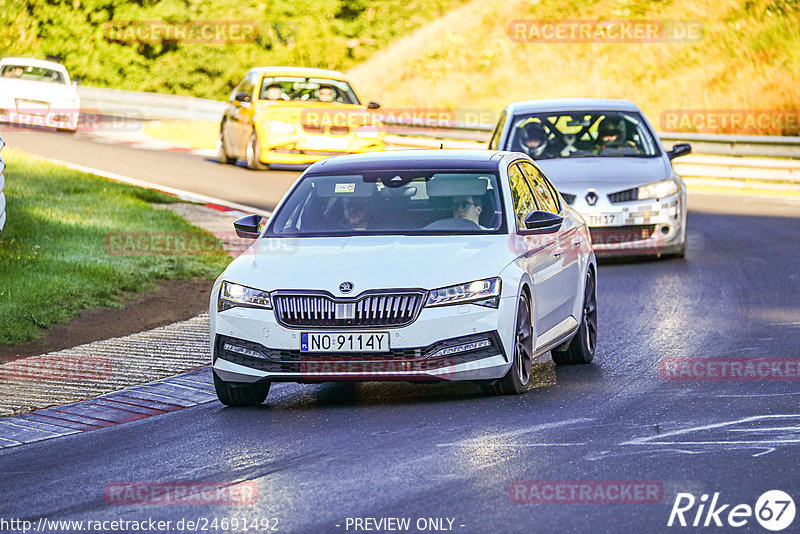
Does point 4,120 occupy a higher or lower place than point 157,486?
lower

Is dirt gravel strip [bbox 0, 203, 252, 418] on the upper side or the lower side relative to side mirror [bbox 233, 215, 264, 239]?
lower

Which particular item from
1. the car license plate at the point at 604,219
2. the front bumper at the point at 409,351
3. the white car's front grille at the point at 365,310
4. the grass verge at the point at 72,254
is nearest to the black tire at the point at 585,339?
the front bumper at the point at 409,351

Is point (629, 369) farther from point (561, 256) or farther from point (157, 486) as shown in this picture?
point (157, 486)

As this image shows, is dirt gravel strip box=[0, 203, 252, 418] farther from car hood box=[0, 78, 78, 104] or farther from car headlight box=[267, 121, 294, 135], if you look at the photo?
car hood box=[0, 78, 78, 104]

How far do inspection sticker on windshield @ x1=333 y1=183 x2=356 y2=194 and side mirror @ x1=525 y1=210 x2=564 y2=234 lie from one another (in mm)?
1240

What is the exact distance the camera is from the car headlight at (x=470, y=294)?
352 inches

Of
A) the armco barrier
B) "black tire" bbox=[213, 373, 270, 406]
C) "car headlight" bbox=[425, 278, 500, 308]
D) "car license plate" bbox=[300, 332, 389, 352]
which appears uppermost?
"car headlight" bbox=[425, 278, 500, 308]

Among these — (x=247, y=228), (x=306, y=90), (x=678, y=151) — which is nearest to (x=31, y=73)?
(x=306, y=90)

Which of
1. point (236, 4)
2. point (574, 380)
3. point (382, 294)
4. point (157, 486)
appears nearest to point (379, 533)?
point (157, 486)

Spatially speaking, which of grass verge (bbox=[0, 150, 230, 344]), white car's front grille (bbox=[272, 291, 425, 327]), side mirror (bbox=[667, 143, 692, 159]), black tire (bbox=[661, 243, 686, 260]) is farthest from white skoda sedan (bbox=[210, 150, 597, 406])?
side mirror (bbox=[667, 143, 692, 159])

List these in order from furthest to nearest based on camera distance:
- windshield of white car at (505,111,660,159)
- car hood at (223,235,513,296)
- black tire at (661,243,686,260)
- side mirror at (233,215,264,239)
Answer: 1. windshield of white car at (505,111,660,159)
2. black tire at (661,243,686,260)
3. side mirror at (233,215,264,239)
4. car hood at (223,235,513,296)

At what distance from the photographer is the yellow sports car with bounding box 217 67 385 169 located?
25891 millimetres

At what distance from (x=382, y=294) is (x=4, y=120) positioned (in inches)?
1060

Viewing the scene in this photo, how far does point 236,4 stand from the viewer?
5412cm
